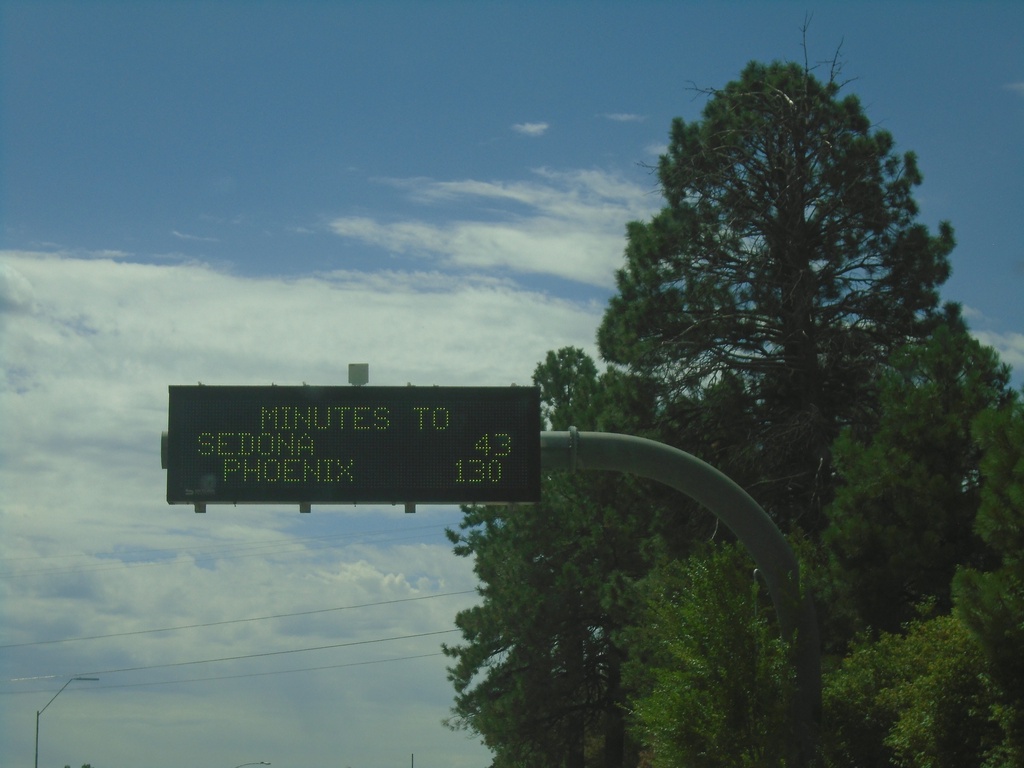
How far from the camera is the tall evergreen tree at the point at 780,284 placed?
92.3ft

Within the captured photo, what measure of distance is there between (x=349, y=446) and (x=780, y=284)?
56.9 ft

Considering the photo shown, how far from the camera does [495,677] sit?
1836 inches

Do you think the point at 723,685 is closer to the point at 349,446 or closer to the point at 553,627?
the point at 349,446

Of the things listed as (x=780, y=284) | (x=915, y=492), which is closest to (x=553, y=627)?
(x=780, y=284)

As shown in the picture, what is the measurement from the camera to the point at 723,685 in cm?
1452

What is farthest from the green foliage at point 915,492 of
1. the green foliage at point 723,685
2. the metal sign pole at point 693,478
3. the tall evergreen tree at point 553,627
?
the tall evergreen tree at point 553,627

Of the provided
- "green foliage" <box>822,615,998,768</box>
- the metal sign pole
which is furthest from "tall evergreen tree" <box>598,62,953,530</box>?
the metal sign pole

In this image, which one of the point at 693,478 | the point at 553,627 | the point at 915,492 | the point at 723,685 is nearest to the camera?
the point at 693,478

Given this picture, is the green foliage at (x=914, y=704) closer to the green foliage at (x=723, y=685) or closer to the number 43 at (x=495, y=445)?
the green foliage at (x=723, y=685)

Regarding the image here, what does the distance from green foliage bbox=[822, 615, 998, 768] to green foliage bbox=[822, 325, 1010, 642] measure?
308 centimetres

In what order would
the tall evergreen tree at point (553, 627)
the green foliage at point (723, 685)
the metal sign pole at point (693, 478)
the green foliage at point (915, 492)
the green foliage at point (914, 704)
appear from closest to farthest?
the metal sign pole at point (693, 478) < the green foliage at point (723, 685) < the green foliage at point (914, 704) < the green foliage at point (915, 492) < the tall evergreen tree at point (553, 627)

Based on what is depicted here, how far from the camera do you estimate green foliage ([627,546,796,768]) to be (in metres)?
14.4

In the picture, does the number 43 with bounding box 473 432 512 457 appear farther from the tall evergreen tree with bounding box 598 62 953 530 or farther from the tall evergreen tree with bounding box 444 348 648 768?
the tall evergreen tree with bounding box 444 348 648 768

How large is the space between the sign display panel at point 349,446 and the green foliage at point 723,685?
299cm
